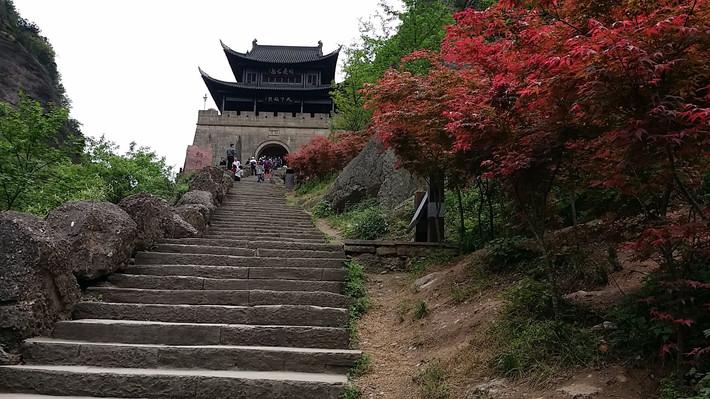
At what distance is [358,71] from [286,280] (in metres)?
15.0

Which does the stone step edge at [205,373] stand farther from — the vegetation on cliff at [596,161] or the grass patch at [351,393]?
the vegetation on cliff at [596,161]

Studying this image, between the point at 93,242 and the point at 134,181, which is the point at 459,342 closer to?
the point at 93,242

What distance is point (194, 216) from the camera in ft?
28.3

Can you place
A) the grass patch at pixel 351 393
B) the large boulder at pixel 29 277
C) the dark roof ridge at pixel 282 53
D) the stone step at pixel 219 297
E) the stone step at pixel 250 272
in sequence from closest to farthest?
the grass patch at pixel 351 393 < the large boulder at pixel 29 277 < the stone step at pixel 219 297 < the stone step at pixel 250 272 < the dark roof ridge at pixel 282 53

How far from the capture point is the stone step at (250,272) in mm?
6105

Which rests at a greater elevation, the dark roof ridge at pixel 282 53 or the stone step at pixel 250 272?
the dark roof ridge at pixel 282 53

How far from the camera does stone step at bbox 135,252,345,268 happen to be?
21.2 feet

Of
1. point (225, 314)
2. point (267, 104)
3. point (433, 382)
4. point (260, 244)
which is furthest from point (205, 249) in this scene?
point (267, 104)

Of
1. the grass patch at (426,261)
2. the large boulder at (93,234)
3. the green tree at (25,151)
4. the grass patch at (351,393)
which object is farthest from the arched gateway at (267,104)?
the grass patch at (351,393)

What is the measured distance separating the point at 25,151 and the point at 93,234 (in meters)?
4.56

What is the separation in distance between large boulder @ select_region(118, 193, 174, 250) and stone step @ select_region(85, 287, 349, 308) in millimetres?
1303

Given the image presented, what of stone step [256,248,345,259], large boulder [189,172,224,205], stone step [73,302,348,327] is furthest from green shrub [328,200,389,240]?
large boulder [189,172,224,205]

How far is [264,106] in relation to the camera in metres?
37.8

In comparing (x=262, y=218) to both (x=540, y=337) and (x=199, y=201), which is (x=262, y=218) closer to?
(x=199, y=201)
